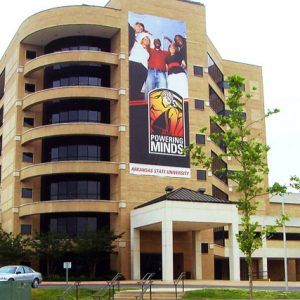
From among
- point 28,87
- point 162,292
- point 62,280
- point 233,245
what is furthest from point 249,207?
point 28,87

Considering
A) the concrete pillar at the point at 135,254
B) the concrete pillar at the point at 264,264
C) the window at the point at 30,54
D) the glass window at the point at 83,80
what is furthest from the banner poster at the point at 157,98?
the concrete pillar at the point at 264,264

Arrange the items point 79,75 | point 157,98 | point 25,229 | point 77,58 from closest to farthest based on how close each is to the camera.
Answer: point 77,58
point 157,98
point 25,229
point 79,75

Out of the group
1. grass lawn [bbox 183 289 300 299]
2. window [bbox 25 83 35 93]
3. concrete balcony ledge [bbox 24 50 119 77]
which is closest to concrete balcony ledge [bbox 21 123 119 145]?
concrete balcony ledge [bbox 24 50 119 77]

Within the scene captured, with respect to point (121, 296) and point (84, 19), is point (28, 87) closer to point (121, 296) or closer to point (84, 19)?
point (84, 19)

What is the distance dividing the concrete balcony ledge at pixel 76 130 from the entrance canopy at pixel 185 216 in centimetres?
955

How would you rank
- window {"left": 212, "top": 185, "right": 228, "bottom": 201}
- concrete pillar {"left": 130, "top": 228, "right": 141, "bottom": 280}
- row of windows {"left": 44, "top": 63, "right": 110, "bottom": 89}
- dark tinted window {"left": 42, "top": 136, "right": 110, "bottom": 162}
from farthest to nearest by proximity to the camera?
1. window {"left": 212, "top": 185, "right": 228, "bottom": 201}
2. row of windows {"left": 44, "top": 63, "right": 110, "bottom": 89}
3. dark tinted window {"left": 42, "top": 136, "right": 110, "bottom": 162}
4. concrete pillar {"left": 130, "top": 228, "right": 141, "bottom": 280}

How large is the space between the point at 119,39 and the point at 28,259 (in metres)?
25.4

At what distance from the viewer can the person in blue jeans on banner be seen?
220ft

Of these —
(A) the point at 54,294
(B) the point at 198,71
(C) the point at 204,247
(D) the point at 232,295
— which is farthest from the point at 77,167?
(D) the point at 232,295

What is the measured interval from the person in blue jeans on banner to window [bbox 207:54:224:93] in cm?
1077

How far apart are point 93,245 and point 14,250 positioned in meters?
8.41

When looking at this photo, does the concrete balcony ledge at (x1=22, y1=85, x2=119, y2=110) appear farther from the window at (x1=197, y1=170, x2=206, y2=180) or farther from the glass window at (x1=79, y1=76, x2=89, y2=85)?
the window at (x1=197, y1=170, x2=206, y2=180)

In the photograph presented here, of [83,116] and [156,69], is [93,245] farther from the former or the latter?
[156,69]

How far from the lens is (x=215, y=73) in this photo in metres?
83.6
